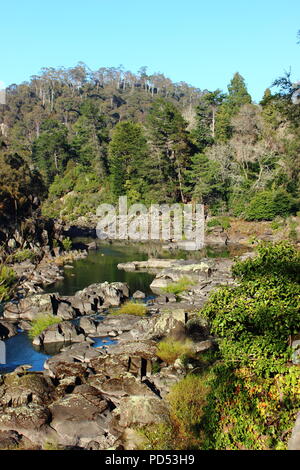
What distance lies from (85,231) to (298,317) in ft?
172

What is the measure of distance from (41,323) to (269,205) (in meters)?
35.8

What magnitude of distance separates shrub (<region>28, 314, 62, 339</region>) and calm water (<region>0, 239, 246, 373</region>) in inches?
15.0

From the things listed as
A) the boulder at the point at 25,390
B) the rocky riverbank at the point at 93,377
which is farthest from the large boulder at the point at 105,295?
the boulder at the point at 25,390

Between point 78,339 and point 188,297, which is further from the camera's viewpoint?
point 188,297

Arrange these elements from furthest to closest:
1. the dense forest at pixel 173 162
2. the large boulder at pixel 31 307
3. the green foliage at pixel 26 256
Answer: the dense forest at pixel 173 162
the green foliage at pixel 26 256
the large boulder at pixel 31 307

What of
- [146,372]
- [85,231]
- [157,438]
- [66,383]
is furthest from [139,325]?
[85,231]

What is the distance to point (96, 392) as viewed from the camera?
1402 cm

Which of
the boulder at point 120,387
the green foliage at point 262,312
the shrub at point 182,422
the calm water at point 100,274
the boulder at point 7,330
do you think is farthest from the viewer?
the boulder at point 7,330

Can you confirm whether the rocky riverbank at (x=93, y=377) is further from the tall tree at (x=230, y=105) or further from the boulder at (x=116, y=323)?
the tall tree at (x=230, y=105)

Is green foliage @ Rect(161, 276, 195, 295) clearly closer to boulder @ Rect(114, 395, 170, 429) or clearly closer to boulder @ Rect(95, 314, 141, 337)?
boulder @ Rect(95, 314, 141, 337)

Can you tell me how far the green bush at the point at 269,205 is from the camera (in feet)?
163

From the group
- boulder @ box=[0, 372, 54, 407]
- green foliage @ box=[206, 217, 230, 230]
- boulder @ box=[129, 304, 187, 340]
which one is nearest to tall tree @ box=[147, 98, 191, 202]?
green foliage @ box=[206, 217, 230, 230]

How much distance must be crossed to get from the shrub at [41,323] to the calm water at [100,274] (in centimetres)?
38
